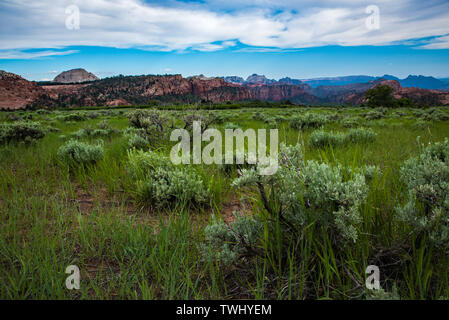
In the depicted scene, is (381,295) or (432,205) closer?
(381,295)

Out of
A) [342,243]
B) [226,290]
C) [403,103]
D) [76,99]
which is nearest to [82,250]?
[226,290]

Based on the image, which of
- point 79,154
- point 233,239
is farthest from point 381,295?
point 79,154

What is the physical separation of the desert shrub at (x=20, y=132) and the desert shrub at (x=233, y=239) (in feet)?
25.9

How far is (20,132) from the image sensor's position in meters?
7.63

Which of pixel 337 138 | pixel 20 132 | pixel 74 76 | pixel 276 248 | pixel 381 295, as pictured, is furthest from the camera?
pixel 74 76

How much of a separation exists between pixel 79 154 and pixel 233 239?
4.44 metres

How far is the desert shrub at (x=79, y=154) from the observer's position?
195 inches

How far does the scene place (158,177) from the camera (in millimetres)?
3592

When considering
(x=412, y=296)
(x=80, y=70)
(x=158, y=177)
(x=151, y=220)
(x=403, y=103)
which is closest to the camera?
(x=412, y=296)

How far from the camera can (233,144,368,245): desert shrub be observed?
1562 millimetres

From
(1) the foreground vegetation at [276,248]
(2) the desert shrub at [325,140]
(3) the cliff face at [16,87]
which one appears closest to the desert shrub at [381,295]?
(1) the foreground vegetation at [276,248]

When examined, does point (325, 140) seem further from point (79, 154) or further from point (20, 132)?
point (20, 132)

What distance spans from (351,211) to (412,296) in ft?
1.95
